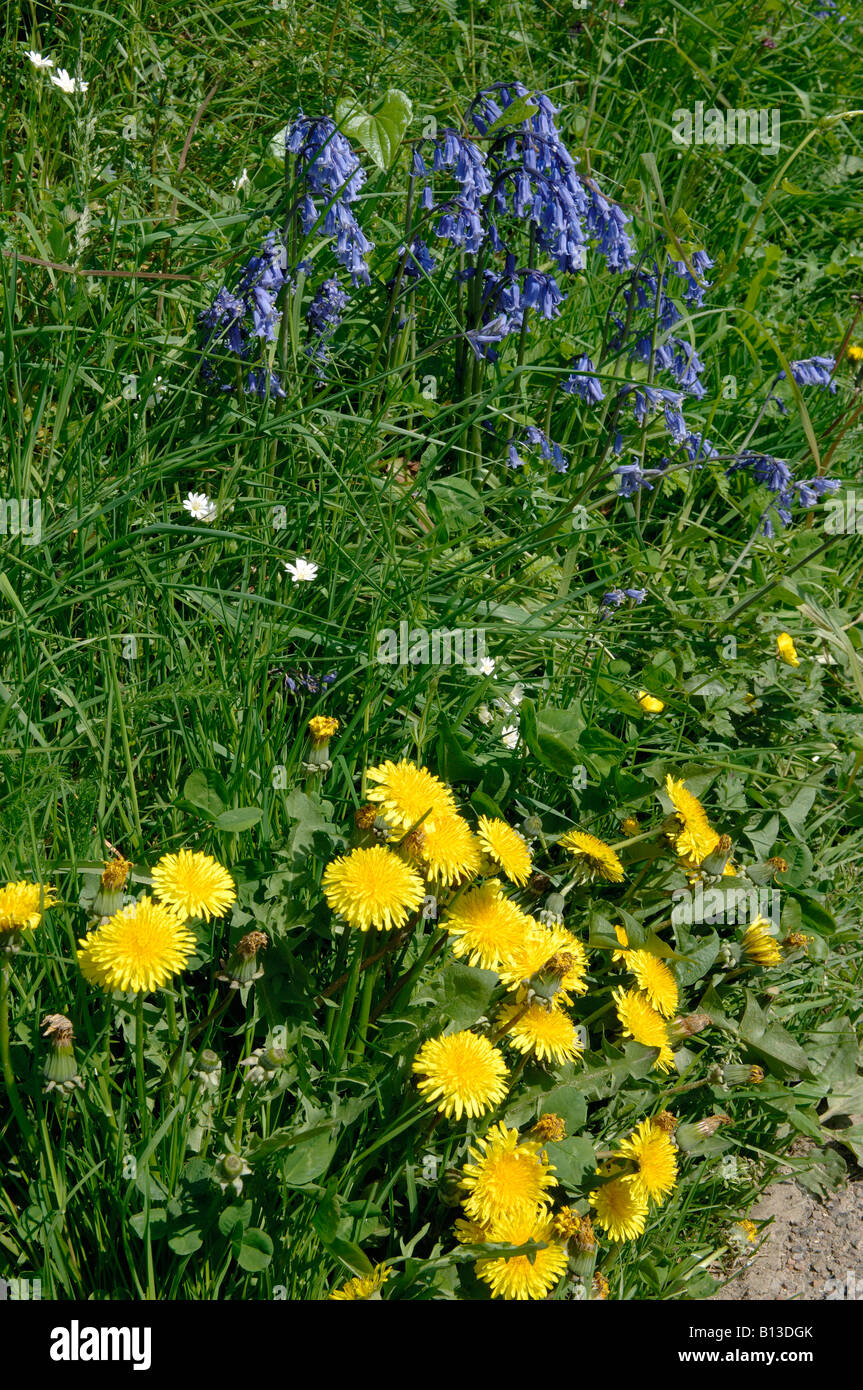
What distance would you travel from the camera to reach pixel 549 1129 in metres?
1.76

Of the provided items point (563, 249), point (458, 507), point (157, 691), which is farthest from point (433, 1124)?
point (563, 249)

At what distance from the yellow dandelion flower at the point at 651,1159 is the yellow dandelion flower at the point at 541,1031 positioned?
0.19 meters

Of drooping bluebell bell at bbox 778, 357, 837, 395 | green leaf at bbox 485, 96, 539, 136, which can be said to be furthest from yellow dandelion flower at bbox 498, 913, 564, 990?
drooping bluebell bell at bbox 778, 357, 837, 395

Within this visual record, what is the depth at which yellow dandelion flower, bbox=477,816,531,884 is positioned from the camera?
1850 mm

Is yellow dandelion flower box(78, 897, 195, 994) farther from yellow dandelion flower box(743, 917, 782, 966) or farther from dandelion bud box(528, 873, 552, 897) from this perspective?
yellow dandelion flower box(743, 917, 782, 966)

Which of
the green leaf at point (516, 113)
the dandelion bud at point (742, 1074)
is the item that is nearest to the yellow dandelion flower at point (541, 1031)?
the dandelion bud at point (742, 1074)

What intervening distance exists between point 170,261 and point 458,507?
1.07 metres

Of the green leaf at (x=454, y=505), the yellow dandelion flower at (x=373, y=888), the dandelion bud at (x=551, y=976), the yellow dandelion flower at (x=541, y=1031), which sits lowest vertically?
the yellow dandelion flower at (x=541, y=1031)

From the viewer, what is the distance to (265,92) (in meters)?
3.59

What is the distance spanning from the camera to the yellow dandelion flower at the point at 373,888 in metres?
1.67

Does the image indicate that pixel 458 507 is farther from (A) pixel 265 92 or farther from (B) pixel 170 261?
(A) pixel 265 92

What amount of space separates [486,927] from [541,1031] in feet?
0.63

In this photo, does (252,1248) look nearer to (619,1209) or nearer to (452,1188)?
(452,1188)

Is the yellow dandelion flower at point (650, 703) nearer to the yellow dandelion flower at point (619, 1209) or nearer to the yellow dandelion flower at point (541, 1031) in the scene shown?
the yellow dandelion flower at point (541, 1031)
